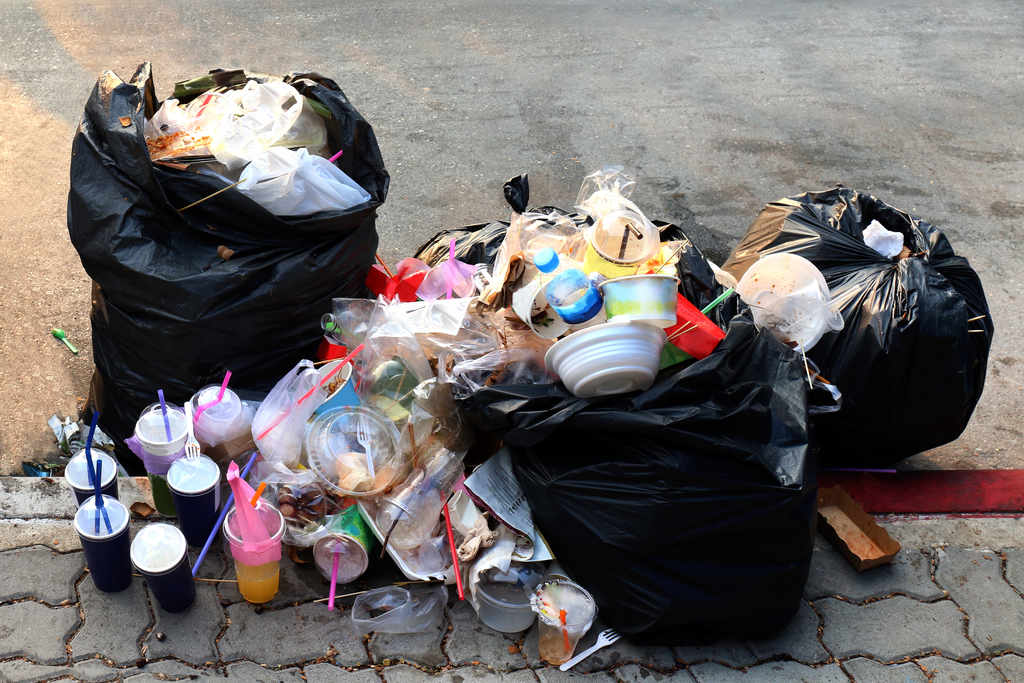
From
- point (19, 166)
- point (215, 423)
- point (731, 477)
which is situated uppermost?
point (731, 477)

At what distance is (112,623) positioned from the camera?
1932 mm

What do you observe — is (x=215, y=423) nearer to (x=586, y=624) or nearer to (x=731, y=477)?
(x=586, y=624)

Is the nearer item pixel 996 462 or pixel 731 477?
pixel 731 477

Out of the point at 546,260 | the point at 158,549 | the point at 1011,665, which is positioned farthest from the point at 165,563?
the point at 1011,665

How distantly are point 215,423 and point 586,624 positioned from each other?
101 cm

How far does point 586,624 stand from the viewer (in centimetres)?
197

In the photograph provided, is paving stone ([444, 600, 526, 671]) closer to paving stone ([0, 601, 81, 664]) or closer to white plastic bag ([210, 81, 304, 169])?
paving stone ([0, 601, 81, 664])

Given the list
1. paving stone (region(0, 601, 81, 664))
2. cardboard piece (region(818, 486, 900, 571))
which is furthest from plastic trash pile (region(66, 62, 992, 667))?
cardboard piece (region(818, 486, 900, 571))

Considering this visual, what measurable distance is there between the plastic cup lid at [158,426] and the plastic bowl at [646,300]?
1.07 metres

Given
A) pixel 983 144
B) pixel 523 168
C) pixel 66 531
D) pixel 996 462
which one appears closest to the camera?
pixel 66 531

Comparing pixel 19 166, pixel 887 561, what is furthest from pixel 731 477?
pixel 19 166

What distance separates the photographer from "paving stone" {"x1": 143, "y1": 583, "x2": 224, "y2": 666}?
6.21 ft

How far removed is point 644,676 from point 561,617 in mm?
229

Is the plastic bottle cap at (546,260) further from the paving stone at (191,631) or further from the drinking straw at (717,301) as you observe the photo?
the paving stone at (191,631)
